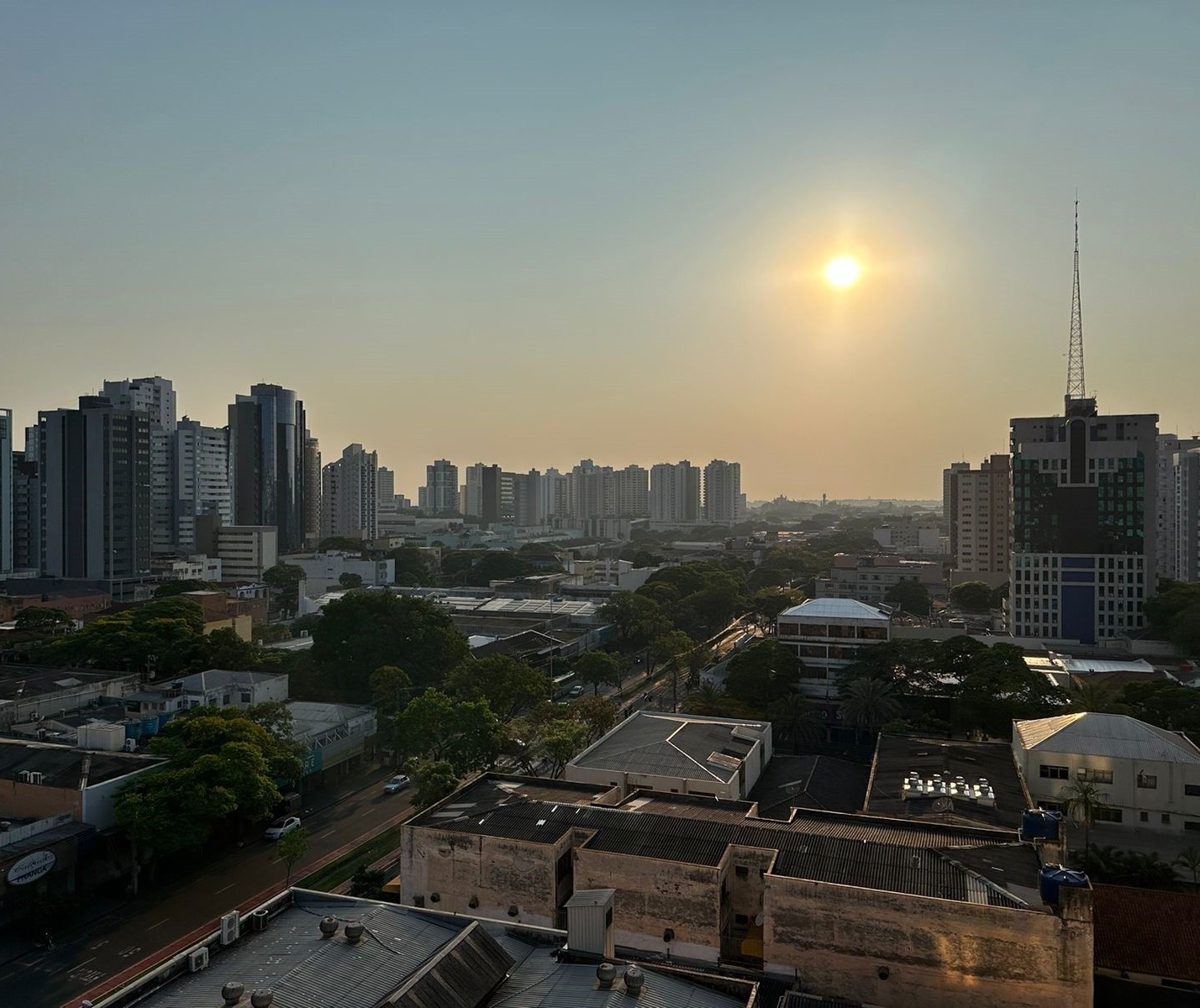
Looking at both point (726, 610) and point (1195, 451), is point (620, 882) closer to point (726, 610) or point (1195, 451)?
point (726, 610)

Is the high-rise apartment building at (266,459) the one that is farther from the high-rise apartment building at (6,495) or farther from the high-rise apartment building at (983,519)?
the high-rise apartment building at (983,519)

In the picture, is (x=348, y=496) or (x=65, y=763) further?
(x=348, y=496)

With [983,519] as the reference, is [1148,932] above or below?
below

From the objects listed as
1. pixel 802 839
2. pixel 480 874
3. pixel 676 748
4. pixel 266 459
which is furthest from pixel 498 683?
pixel 266 459

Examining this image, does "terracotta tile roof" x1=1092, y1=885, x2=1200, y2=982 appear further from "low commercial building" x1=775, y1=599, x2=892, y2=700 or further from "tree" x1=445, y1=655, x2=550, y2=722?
"low commercial building" x1=775, y1=599, x2=892, y2=700

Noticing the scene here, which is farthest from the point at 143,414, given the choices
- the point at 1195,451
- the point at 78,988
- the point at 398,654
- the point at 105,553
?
the point at 1195,451

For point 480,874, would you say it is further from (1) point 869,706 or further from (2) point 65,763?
(1) point 869,706

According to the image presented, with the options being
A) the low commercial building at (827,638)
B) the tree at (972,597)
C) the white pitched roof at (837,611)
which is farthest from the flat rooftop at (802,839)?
the tree at (972,597)
